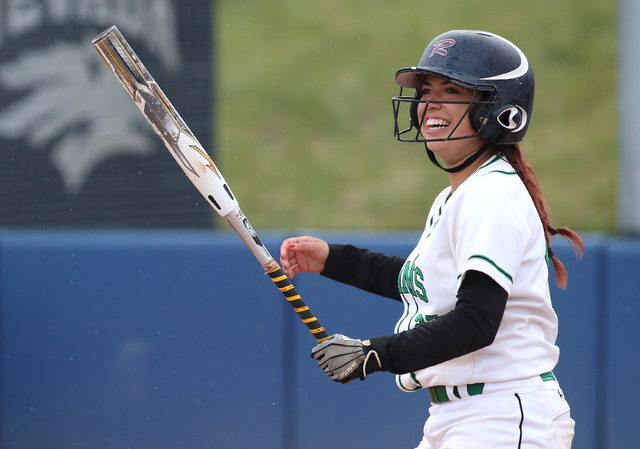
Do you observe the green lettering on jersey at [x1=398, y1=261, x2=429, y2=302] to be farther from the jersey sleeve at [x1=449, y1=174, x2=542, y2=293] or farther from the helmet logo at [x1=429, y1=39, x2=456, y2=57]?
the helmet logo at [x1=429, y1=39, x2=456, y2=57]

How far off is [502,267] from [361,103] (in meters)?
7.87

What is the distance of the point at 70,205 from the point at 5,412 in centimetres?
141

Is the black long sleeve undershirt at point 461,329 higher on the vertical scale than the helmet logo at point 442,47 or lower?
lower

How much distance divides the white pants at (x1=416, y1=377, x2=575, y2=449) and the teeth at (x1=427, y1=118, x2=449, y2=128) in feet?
2.43

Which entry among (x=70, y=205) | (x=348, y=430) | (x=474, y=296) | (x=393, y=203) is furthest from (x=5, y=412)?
(x=393, y=203)

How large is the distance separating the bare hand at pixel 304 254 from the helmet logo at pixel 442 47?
2.52 feet

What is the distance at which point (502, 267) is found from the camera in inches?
84.6

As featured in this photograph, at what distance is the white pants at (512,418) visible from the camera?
2.26 meters

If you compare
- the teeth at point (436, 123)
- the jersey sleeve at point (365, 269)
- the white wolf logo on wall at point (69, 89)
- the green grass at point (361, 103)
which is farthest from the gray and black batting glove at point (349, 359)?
the green grass at point (361, 103)

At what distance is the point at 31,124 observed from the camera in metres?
5.32

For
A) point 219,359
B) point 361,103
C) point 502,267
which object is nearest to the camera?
point 502,267

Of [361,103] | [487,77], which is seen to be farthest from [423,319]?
[361,103]

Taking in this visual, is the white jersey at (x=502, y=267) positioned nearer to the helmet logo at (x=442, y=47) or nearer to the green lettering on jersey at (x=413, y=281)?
the green lettering on jersey at (x=413, y=281)

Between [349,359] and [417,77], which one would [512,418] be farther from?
[417,77]
